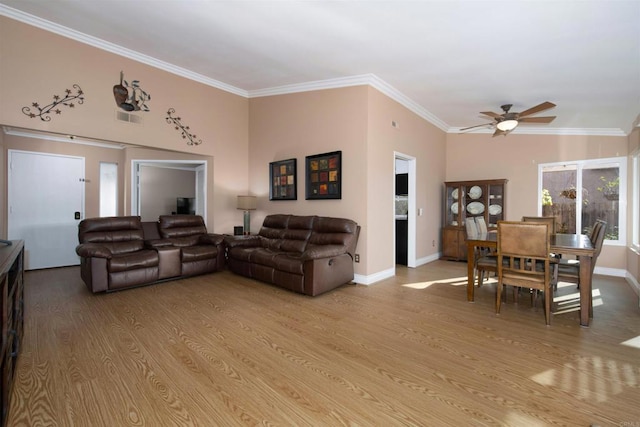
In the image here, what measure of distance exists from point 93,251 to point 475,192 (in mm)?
6708

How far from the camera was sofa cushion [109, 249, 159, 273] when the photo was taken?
3920 millimetres

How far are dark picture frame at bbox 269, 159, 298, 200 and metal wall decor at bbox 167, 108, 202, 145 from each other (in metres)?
1.38

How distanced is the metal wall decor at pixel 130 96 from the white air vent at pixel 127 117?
8 cm

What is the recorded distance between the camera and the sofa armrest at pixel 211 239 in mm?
5000

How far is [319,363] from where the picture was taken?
2240 millimetres

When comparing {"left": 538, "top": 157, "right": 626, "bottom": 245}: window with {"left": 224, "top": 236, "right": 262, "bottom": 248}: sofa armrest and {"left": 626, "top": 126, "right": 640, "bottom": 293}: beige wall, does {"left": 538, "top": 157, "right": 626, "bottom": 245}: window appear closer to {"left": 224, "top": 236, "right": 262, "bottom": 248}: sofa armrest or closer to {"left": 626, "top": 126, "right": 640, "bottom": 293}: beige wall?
{"left": 626, "top": 126, "right": 640, "bottom": 293}: beige wall

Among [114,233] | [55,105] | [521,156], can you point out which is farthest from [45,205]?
[521,156]

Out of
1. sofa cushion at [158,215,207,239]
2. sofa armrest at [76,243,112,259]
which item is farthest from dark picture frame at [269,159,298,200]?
sofa armrest at [76,243,112,259]

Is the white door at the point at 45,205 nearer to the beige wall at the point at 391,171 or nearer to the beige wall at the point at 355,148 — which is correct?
the beige wall at the point at 355,148

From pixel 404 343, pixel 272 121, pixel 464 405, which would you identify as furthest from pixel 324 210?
pixel 464 405

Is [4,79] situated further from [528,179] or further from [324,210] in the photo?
[528,179]

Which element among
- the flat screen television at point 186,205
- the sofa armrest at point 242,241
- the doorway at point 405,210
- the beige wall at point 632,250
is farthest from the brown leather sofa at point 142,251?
the beige wall at point 632,250

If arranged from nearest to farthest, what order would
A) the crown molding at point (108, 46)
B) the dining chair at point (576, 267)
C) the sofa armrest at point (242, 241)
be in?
the dining chair at point (576, 267), the crown molding at point (108, 46), the sofa armrest at point (242, 241)

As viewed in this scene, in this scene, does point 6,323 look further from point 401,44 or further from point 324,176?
point 401,44
